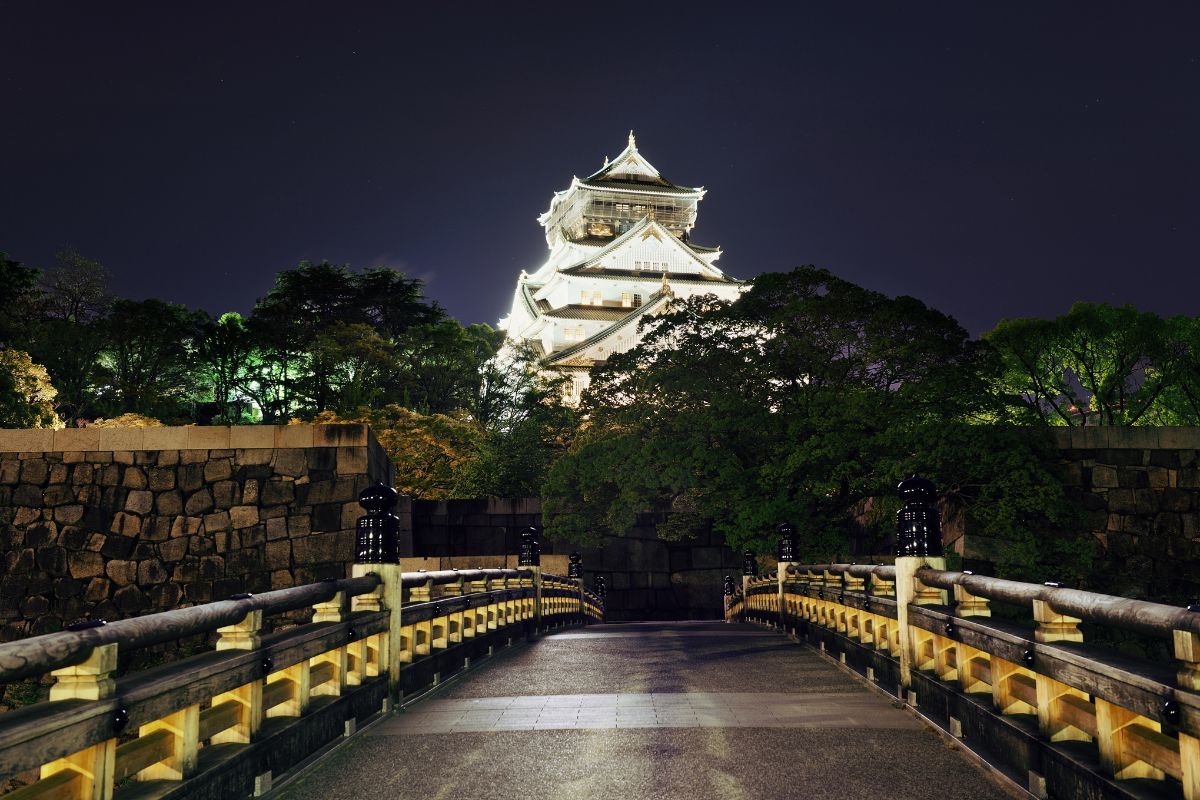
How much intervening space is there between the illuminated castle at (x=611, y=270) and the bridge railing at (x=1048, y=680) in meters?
39.1

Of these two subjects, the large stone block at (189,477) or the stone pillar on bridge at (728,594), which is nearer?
the large stone block at (189,477)

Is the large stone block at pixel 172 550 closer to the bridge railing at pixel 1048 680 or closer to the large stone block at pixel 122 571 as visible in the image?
the large stone block at pixel 122 571

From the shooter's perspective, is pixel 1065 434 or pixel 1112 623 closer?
pixel 1112 623

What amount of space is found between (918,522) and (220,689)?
15.9 ft

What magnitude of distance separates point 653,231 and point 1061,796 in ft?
172

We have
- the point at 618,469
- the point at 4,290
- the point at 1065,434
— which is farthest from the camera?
the point at 4,290

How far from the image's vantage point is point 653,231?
181 ft

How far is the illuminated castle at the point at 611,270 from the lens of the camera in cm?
4947

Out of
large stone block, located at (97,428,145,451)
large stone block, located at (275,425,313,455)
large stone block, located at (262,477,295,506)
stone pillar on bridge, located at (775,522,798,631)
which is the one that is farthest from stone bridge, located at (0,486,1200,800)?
large stone block, located at (97,428,145,451)

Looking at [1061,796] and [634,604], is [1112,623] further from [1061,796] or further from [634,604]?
[634,604]

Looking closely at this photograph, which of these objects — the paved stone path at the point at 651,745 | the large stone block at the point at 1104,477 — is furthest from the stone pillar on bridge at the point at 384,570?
the large stone block at the point at 1104,477

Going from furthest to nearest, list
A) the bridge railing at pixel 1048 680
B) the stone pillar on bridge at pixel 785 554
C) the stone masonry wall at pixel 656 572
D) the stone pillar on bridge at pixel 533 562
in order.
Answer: the stone masonry wall at pixel 656 572 < the stone pillar on bridge at pixel 533 562 < the stone pillar on bridge at pixel 785 554 < the bridge railing at pixel 1048 680

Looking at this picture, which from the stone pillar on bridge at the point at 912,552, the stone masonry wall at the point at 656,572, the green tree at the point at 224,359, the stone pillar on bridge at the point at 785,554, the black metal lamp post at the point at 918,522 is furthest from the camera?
the green tree at the point at 224,359

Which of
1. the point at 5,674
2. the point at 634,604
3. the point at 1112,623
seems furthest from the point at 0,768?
the point at 634,604
